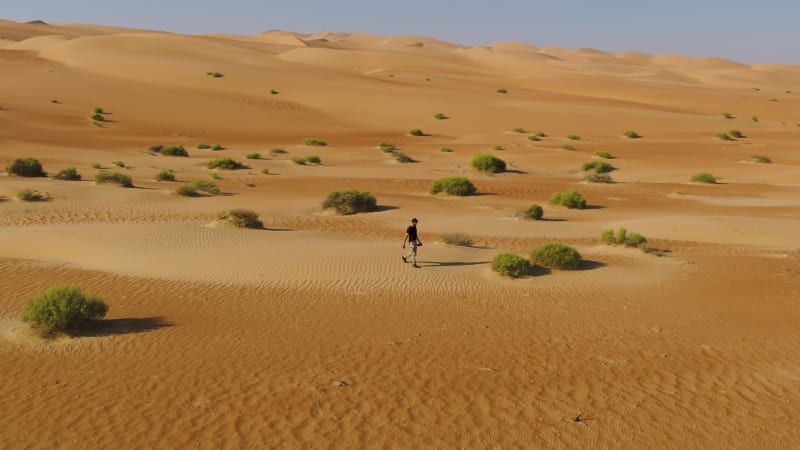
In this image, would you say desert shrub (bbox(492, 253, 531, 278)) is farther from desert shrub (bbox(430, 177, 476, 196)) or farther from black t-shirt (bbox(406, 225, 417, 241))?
desert shrub (bbox(430, 177, 476, 196))

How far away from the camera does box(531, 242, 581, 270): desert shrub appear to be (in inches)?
589

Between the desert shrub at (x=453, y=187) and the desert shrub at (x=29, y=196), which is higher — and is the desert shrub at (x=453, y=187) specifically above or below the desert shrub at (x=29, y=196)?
below

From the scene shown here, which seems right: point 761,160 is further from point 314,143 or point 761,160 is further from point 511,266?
point 511,266

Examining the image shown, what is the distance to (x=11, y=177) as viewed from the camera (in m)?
26.7

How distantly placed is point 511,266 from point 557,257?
53.7 inches

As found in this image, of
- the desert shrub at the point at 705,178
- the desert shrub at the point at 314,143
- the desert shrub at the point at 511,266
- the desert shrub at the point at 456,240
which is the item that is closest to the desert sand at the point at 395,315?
the desert shrub at the point at 511,266

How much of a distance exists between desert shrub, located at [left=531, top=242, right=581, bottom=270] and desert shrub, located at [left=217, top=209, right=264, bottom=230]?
8874mm

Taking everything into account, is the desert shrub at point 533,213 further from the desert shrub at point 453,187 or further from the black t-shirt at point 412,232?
the black t-shirt at point 412,232

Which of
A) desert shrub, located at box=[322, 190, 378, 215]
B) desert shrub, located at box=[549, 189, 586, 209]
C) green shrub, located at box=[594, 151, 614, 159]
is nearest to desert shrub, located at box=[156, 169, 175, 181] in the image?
desert shrub, located at box=[322, 190, 378, 215]

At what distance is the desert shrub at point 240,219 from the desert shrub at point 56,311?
28.9 ft

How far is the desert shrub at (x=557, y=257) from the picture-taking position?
15.0m

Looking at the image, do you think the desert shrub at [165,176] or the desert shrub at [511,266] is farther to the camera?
the desert shrub at [165,176]

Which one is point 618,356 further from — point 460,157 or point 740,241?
point 460,157

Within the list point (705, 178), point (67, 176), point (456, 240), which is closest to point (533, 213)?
point (456, 240)
